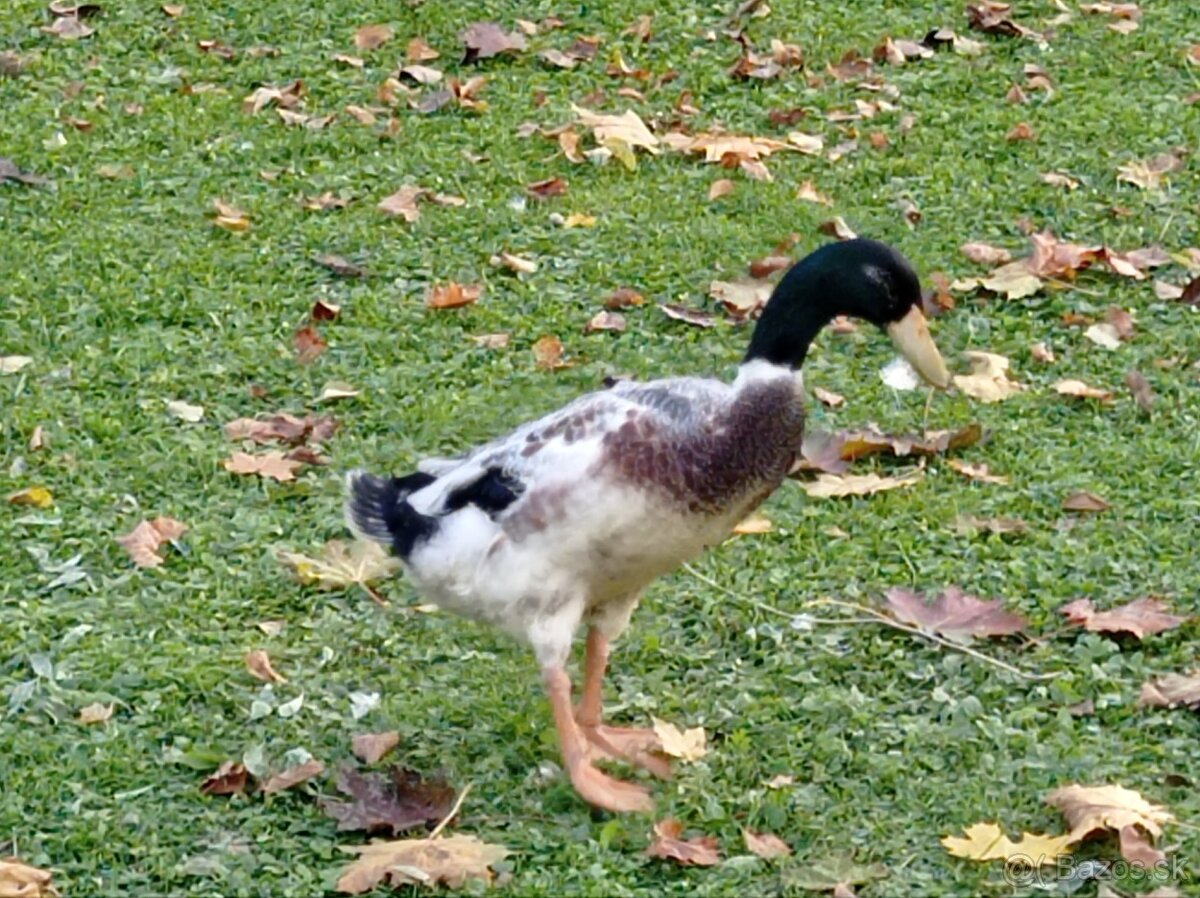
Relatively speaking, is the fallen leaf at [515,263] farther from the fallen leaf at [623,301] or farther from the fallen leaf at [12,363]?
the fallen leaf at [12,363]

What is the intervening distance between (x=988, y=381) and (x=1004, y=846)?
7.88 ft

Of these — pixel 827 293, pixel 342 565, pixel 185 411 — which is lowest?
pixel 185 411

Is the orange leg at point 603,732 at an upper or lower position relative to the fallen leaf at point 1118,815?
lower

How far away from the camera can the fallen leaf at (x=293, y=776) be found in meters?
4.43

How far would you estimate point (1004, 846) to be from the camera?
414 centimetres

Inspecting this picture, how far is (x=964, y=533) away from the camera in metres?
5.52

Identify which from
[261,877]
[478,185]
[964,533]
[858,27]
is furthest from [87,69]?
[261,877]

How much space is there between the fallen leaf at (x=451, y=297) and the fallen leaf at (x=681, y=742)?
260 cm

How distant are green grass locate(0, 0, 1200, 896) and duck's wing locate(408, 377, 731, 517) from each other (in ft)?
1.91

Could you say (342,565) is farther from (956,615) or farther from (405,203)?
(405,203)

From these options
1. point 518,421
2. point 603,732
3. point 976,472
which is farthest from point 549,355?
point 603,732

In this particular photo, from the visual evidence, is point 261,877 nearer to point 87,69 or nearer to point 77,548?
point 77,548

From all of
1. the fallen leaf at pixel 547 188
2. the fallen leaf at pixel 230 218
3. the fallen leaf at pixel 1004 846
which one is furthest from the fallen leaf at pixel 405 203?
the fallen leaf at pixel 1004 846

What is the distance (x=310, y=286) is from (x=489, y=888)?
3463 mm
